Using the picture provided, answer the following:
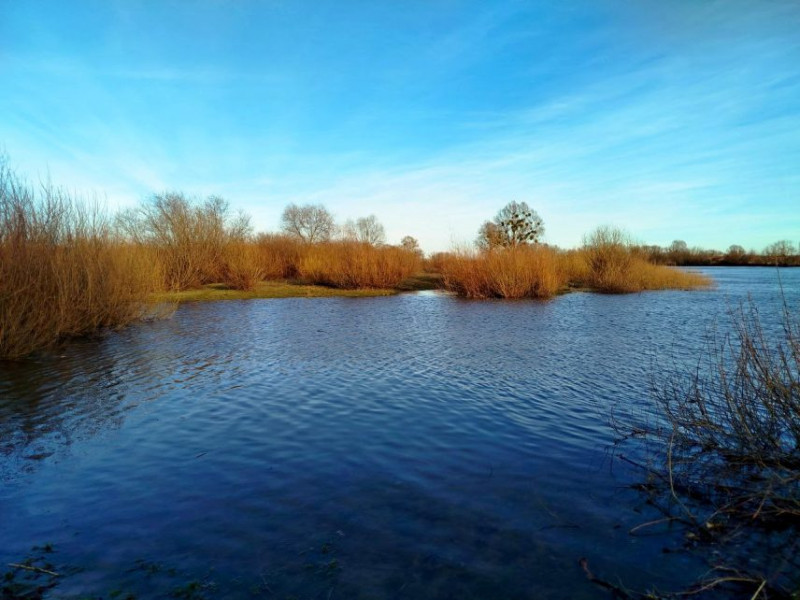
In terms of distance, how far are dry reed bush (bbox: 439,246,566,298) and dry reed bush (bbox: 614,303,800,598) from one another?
20090mm

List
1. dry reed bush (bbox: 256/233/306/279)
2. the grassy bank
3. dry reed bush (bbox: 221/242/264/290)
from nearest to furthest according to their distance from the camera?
the grassy bank, dry reed bush (bbox: 221/242/264/290), dry reed bush (bbox: 256/233/306/279)

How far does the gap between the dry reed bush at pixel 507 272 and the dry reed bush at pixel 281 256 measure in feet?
51.3

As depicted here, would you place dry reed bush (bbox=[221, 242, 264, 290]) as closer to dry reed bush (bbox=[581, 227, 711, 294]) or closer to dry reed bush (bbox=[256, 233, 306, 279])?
dry reed bush (bbox=[256, 233, 306, 279])

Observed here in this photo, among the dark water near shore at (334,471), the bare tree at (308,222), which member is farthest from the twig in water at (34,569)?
the bare tree at (308,222)

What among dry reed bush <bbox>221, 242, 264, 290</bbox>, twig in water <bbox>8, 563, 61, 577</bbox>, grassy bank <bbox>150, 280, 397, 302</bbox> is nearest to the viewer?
twig in water <bbox>8, 563, 61, 577</bbox>

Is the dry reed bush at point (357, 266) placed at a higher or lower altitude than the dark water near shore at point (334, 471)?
higher

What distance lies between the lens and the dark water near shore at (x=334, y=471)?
3.53m

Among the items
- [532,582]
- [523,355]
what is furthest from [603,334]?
[532,582]

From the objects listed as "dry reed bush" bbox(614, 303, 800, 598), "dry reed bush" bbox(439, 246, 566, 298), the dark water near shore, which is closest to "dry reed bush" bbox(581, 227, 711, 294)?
"dry reed bush" bbox(439, 246, 566, 298)

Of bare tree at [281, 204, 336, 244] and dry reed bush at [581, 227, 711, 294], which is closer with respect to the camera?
dry reed bush at [581, 227, 711, 294]

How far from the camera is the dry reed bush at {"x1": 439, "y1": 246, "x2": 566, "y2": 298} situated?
2616 cm

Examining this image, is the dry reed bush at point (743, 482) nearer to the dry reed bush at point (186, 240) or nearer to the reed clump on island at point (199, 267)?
the reed clump on island at point (199, 267)

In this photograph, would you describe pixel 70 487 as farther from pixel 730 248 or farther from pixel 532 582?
pixel 730 248

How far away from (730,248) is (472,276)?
196 ft
